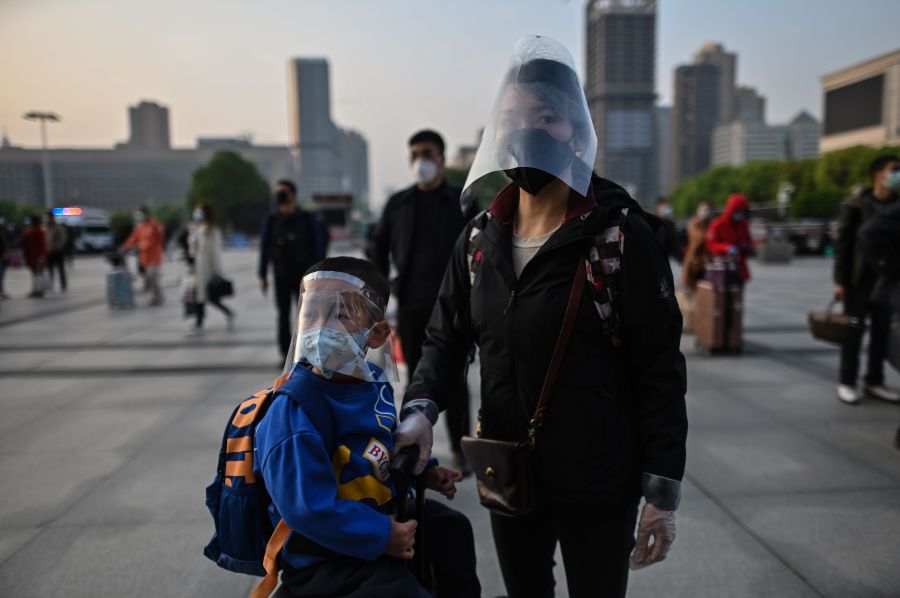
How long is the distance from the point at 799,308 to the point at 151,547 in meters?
10.8

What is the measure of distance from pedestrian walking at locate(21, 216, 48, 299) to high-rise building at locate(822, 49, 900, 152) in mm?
16221

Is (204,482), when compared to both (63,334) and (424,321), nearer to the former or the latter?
(424,321)

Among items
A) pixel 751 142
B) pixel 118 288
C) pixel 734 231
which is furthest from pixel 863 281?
pixel 751 142

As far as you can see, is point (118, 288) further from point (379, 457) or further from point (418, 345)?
point (379, 457)

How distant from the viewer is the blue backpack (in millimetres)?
1564

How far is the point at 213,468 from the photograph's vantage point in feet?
13.6

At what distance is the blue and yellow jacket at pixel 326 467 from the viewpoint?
4.78 ft

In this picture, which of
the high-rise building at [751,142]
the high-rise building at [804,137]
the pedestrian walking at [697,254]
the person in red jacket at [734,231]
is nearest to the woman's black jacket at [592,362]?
the person in red jacket at [734,231]

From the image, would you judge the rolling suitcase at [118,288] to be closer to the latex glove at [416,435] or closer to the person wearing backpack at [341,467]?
the person wearing backpack at [341,467]

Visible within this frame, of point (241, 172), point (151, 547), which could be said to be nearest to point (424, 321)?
point (151, 547)

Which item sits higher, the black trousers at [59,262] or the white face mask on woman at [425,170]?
the white face mask on woman at [425,170]

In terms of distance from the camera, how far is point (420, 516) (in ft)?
5.63

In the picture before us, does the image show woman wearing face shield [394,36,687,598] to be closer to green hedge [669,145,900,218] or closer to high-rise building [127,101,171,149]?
green hedge [669,145,900,218]

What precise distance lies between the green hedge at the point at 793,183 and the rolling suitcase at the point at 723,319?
2350mm
